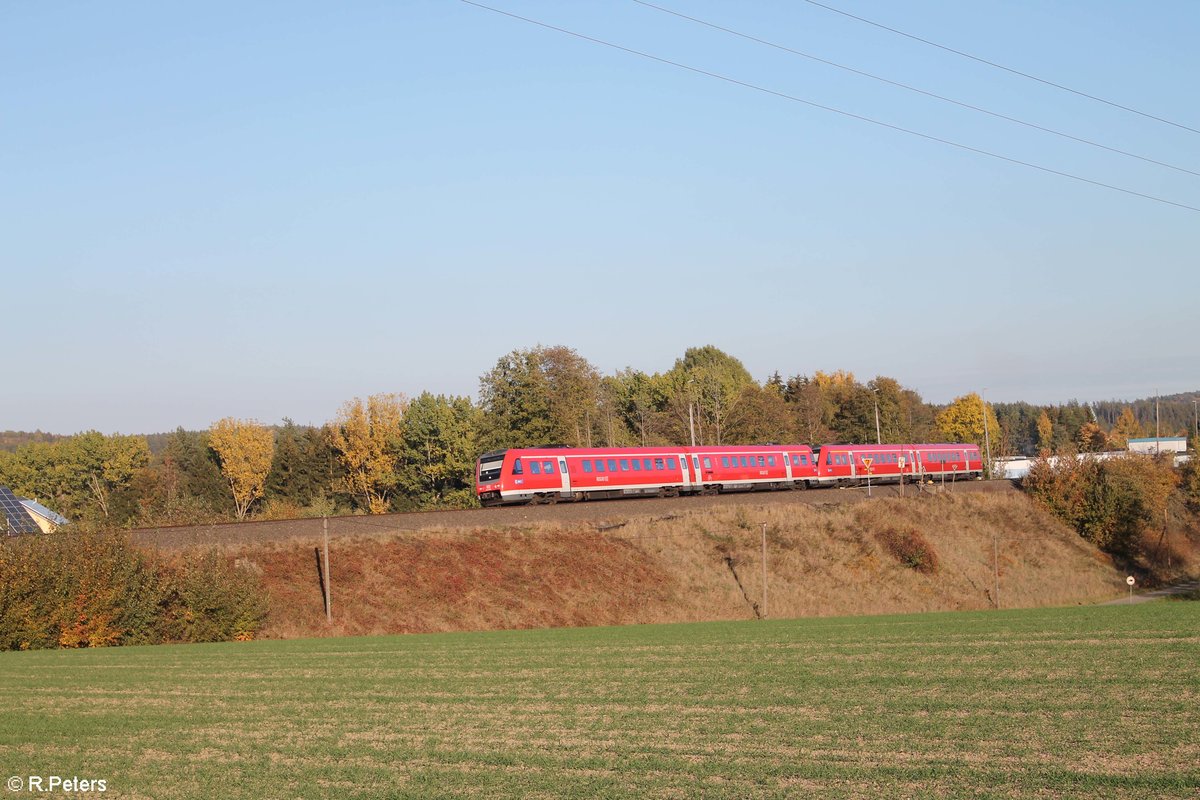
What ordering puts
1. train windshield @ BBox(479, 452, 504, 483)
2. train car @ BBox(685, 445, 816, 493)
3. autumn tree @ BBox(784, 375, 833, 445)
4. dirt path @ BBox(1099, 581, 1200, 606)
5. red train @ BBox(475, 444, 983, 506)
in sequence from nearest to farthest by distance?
train windshield @ BBox(479, 452, 504, 483) < red train @ BBox(475, 444, 983, 506) < dirt path @ BBox(1099, 581, 1200, 606) < train car @ BBox(685, 445, 816, 493) < autumn tree @ BBox(784, 375, 833, 445)

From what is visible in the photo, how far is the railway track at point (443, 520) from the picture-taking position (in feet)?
116

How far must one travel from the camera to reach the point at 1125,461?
68688 millimetres

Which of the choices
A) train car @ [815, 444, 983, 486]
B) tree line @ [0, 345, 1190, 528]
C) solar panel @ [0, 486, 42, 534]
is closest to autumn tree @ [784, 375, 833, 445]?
tree line @ [0, 345, 1190, 528]

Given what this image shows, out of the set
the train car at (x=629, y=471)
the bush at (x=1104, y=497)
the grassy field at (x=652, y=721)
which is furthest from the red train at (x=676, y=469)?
the grassy field at (x=652, y=721)

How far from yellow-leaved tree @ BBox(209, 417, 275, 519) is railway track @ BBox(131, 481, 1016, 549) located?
56803mm

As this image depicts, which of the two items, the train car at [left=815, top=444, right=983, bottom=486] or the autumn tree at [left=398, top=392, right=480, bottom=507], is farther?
the autumn tree at [left=398, top=392, right=480, bottom=507]

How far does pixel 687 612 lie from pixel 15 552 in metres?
21.5

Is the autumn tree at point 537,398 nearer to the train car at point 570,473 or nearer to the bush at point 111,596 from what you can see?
the train car at point 570,473

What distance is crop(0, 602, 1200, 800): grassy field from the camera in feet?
33.2

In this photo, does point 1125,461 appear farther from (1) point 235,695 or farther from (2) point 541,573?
(1) point 235,695

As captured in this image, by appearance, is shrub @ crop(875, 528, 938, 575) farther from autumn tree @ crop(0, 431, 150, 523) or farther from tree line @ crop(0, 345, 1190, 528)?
autumn tree @ crop(0, 431, 150, 523)

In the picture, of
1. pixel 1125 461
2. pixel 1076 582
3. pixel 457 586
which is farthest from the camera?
pixel 1125 461

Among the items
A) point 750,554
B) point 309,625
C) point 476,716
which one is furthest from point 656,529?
point 476,716

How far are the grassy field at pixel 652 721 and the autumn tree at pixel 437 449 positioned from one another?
6064cm
